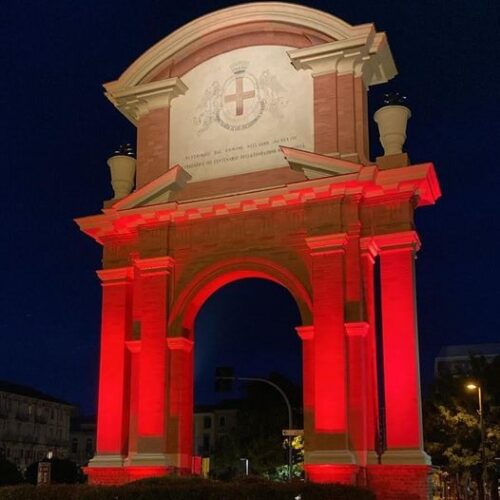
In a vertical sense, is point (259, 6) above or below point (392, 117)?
above

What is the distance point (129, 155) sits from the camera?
26.9m

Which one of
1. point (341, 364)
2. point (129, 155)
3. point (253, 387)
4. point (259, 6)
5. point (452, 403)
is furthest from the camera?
point (253, 387)

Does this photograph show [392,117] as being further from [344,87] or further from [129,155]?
[129,155]

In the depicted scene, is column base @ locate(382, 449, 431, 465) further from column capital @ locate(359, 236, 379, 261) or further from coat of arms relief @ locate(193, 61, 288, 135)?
coat of arms relief @ locate(193, 61, 288, 135)

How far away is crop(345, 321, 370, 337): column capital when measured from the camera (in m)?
21.9

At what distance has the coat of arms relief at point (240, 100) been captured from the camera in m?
25.0

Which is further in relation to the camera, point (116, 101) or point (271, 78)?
point (116, 101)

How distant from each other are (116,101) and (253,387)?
127 feet

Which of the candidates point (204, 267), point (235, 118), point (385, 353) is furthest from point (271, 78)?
point (385, 353)

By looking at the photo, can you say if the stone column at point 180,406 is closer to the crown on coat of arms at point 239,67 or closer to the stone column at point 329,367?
the stone column at point 329,367

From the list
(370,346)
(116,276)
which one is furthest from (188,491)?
(116,276)

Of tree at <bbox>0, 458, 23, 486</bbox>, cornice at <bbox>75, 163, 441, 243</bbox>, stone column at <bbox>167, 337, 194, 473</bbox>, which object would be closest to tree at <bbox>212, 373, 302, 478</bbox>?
tree at <bbox>0, 458, 23, 486</bbox>

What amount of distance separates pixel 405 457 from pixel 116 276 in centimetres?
1026

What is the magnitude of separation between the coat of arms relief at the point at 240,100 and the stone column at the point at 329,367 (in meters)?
4.69
